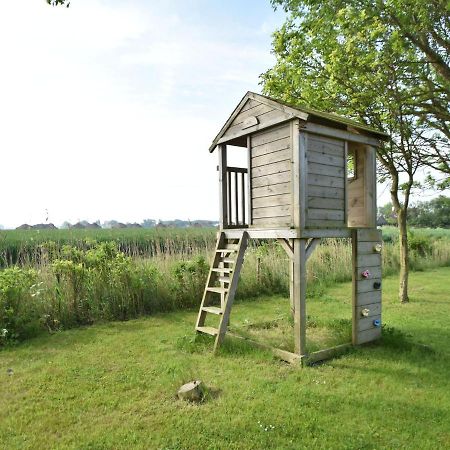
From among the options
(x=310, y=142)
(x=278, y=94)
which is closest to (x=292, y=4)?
(x=278, y=94)

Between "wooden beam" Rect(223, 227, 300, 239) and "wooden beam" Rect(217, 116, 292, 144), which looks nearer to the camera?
"wooden beam" Rect(223, 227, 300, 239)

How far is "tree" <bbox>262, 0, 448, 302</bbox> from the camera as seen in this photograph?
7.39 metres

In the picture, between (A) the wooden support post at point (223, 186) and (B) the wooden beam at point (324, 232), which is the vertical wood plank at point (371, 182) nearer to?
(B) the wooden beam at point (324, 232)

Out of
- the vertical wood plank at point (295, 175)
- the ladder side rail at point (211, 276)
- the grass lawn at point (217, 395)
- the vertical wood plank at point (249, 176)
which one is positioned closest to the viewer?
the grass lawn at point (217, 395)

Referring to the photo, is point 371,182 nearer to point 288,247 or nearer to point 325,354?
point 288,247

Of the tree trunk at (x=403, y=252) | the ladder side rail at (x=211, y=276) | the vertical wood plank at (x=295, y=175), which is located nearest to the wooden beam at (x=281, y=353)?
the ladder side rail at (x=211, y=276)

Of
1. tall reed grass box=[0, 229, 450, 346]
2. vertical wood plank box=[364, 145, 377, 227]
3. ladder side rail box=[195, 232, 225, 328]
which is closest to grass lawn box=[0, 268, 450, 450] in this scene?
ladder side rail box=[195, 232, 225, 328]

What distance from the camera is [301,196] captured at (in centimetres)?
533

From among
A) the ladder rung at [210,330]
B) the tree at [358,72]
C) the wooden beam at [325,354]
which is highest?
the tree at [358,72]

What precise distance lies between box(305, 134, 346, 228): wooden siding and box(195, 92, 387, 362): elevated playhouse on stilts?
15 mm

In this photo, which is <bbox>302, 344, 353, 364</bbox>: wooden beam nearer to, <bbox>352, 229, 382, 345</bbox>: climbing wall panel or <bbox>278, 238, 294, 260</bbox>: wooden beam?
<bbox>352, 229, 382, 345</bbox>: climbing wall panel

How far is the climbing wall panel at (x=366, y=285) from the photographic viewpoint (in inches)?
232

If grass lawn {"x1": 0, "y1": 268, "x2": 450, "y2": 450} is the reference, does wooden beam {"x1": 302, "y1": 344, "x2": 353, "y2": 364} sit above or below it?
above

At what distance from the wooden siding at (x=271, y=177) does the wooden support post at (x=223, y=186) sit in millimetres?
701
